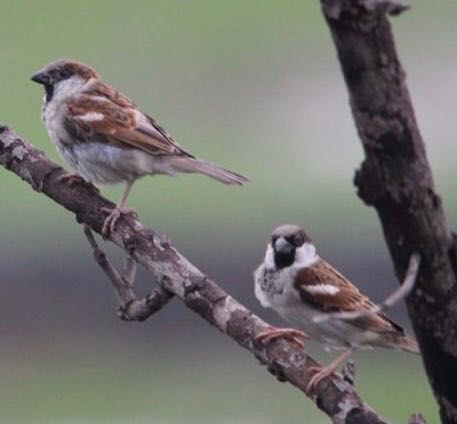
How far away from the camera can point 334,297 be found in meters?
6.16

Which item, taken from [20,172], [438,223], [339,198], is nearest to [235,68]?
[339,198]

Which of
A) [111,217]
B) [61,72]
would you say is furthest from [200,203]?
[111,217]

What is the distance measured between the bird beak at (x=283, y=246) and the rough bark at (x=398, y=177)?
2.25 metres

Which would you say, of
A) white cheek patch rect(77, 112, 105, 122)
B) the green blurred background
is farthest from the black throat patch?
the green blurred background

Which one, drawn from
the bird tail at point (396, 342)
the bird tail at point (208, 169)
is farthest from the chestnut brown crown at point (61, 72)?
the bird tail at point (396, 342)

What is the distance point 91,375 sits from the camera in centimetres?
1441

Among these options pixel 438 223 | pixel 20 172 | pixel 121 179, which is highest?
pixel 438 223

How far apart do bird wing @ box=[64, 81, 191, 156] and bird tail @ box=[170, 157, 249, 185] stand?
0.05 meters

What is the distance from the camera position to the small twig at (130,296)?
497cm

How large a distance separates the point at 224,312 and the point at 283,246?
1.51 m

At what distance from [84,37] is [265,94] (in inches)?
100

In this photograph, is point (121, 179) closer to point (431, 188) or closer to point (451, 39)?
point (431, 188)

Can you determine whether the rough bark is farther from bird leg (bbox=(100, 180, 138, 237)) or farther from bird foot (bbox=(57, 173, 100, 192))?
bird foot (bbox=(57, 173, 100, 192))

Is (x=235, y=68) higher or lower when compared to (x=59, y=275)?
lower
